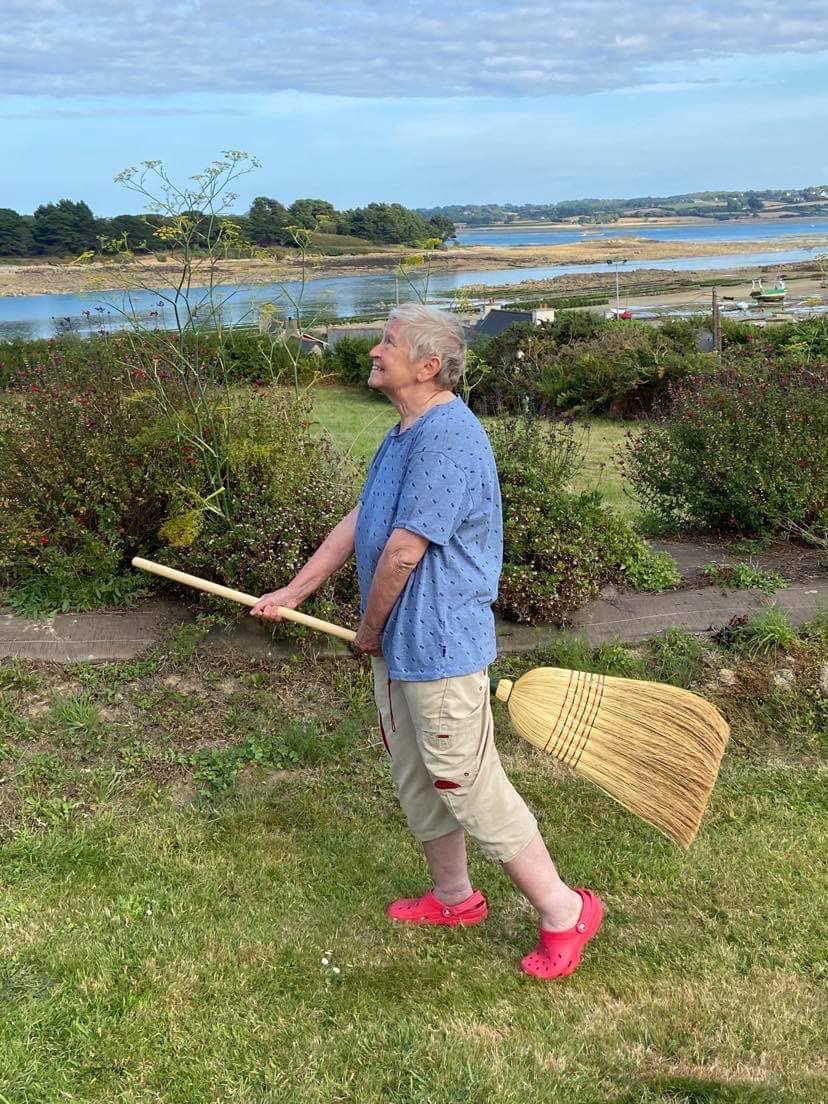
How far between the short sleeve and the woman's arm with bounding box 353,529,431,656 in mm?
34

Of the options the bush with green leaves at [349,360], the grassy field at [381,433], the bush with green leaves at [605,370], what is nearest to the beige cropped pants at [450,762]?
the grassy field at [381,433]

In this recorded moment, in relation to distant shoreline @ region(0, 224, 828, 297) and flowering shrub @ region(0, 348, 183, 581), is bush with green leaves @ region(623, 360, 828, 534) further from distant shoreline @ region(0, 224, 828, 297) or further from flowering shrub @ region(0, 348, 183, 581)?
flowering shrub @ region(0, 348, 183, 581)

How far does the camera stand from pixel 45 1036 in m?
2.60

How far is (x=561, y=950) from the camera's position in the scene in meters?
2.88

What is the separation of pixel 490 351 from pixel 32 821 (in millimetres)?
20580

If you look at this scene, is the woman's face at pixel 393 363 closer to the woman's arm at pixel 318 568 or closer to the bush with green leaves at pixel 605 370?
the woman's arm at pixel 318 568

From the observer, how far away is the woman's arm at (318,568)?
3.00 m

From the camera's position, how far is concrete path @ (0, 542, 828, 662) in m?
4.54

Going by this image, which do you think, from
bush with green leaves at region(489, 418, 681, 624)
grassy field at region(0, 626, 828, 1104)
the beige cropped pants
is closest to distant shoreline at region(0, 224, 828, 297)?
bush with green leaves at region(489, 418, 681, 624)

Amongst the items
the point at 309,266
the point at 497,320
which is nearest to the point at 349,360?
the point at 497,320

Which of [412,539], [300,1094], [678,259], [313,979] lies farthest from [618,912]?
[678,259]

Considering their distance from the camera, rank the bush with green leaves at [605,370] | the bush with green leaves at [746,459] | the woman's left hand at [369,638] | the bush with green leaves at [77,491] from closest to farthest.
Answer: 1. the woman's left hand at [369,638]
2. the bush with green leaves at [77,491]
3. the bush with green leaves at [746,459]
4. the bush with green leaves at [605,370]

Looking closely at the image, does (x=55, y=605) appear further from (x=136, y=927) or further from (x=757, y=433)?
(x=757, y=433)

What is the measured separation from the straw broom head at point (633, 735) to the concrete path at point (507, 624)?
1642mm
